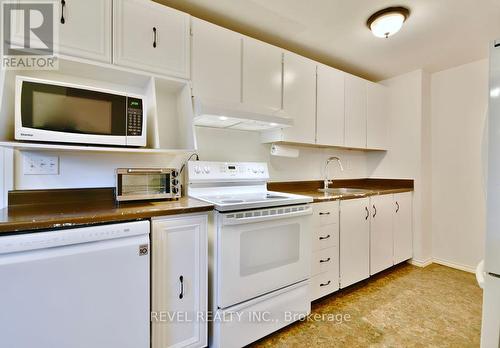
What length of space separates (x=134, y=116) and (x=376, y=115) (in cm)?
277

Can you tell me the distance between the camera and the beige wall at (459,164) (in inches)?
104

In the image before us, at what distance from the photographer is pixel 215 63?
1.77 meters

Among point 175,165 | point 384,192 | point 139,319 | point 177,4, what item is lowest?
point 139,319

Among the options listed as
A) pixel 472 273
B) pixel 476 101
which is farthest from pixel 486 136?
pixel 472 273

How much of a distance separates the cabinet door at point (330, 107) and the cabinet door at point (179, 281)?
1.60 meters

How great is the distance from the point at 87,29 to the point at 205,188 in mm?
1230

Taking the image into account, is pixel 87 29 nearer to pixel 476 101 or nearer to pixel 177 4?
pixel 177 4

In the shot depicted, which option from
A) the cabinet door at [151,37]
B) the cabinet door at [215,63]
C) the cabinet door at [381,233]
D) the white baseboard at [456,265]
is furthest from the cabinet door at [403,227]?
the cabinet door at [151,37]

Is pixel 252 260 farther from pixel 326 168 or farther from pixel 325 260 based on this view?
pixel 326 168

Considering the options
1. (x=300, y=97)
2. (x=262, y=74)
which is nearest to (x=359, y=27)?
(x=300, y=97)

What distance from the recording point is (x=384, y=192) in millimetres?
2553

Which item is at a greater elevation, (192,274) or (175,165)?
(175,165)

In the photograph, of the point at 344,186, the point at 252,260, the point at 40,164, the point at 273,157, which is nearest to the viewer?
the point at 40,164

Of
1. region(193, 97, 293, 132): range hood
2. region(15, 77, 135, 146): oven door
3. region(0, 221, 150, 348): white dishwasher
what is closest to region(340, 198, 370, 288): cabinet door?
region(193, 97, 293, 132): range hood
